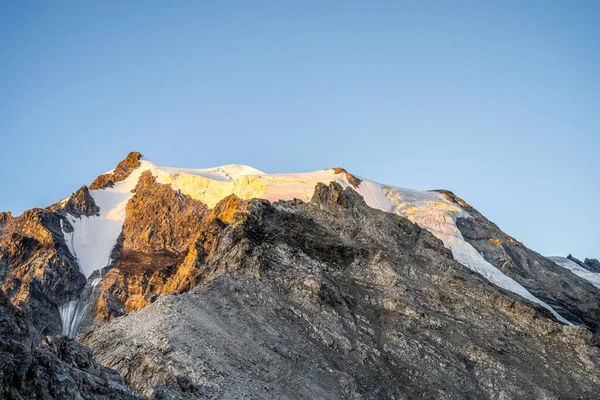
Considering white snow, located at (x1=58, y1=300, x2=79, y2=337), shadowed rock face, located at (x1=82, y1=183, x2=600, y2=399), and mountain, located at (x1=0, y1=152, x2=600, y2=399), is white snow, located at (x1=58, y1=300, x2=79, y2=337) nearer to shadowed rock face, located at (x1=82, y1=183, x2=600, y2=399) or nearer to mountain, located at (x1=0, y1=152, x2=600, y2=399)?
mountain, located at (x1=0, y1=152, x2=600, y2=399)

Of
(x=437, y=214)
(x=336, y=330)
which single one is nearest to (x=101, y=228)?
(x=437, y=214)

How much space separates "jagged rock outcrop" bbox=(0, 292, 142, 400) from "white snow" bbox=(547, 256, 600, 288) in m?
120

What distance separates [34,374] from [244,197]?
9682 centimetres

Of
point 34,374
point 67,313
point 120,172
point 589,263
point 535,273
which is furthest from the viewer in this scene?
point 589,263

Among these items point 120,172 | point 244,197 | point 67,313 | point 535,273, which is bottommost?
point 67,313

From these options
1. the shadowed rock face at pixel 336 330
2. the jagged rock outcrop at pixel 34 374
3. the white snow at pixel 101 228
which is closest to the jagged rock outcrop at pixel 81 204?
the white snow at pixel 101 228

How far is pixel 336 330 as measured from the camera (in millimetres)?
52125

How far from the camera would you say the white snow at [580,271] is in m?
130

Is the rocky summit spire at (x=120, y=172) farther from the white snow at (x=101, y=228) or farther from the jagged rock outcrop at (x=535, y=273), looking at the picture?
the jagged rock outcrop at (x=535, y=273)

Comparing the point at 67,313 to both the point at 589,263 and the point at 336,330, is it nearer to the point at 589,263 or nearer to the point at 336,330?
the point at 336,330

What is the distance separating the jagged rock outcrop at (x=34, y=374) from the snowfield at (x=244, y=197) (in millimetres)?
80820

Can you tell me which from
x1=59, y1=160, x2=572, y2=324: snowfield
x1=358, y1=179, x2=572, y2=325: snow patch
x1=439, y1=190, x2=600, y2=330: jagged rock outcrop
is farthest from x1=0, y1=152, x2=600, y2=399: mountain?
x1=59, y1=160, x2=572, y2=324: snowfield

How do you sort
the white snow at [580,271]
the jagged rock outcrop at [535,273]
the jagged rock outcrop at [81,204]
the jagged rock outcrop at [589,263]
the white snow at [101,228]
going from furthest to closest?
the jagged rock outcrop at [589,263]
the jagged rock outcrop at [81,204]
the white snow at [580,271]
the white snow at [101,228]
the jagged rock outcrop at [535,273]

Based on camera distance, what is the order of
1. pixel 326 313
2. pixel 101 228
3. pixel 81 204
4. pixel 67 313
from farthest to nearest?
pixel 81 204 → pixel 101 228 → pixel 67 313 → pixel 326 313
